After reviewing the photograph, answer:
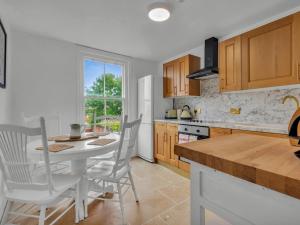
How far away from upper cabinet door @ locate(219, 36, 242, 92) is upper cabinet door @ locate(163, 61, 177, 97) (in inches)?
41.3

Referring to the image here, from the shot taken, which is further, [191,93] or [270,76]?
[191,93]

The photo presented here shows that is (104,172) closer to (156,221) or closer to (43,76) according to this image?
(156,221)

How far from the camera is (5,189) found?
1307 mm

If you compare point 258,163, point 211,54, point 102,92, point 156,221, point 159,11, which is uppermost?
point 159,11

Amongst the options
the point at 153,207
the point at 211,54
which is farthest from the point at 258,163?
the point at 211,54

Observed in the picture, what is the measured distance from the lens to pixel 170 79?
3.51m

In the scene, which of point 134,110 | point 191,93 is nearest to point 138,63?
point 134,110

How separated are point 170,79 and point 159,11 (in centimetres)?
174

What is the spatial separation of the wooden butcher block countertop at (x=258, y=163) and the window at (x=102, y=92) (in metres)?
2.52

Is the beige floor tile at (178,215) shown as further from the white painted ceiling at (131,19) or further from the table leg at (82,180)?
the white painted ceiling at (131,19)

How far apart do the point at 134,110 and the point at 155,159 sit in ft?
3.87

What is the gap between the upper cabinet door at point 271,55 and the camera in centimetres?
182

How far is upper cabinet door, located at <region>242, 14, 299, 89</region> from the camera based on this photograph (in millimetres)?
1823

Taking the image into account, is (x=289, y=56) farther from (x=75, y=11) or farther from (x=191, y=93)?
(x=75, y=11)
